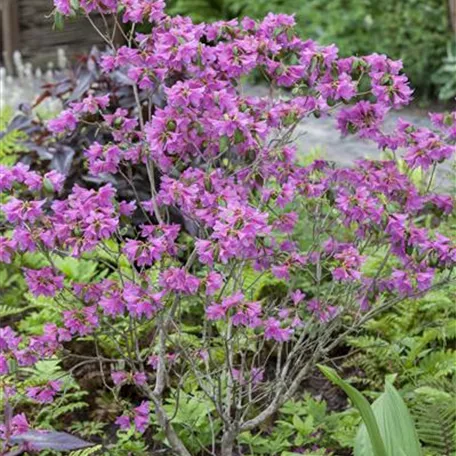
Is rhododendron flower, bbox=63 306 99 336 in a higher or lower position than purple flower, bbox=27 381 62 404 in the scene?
higher

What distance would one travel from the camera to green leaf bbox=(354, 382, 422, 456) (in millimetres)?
2709

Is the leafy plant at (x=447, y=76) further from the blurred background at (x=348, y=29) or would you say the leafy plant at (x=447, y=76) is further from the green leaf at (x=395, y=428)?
the green leaf at (x=395, y=428)

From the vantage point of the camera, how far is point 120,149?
2898 millimetres

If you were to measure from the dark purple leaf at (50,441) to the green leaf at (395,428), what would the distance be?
843mm

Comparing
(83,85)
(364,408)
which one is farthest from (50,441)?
(83,85)

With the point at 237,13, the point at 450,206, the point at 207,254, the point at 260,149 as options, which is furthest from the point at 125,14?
the point at 237,13

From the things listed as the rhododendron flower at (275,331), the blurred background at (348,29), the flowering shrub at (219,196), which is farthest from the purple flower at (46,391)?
the blurred background at (348,29)

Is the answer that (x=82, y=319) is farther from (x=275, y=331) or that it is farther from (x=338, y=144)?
(x=338, y=144)

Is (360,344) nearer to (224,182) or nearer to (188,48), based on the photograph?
(224,182)

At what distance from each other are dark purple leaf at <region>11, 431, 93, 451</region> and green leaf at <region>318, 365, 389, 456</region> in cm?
57

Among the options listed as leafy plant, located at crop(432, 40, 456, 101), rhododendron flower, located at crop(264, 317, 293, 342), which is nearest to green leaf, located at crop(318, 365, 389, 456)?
rhododendron flower, located at crop(264, 317, 293, 342)

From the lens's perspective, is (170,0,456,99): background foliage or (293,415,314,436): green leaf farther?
(170,0,456,99): background foliage

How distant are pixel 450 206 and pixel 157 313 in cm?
97

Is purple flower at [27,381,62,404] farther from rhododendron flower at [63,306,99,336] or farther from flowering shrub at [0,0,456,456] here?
rhododendron flower at [63,306,99,336]
